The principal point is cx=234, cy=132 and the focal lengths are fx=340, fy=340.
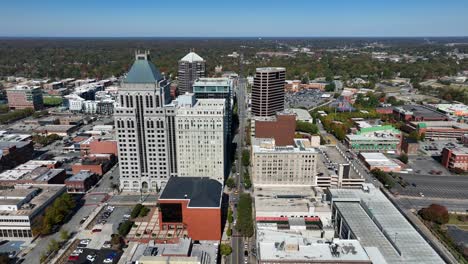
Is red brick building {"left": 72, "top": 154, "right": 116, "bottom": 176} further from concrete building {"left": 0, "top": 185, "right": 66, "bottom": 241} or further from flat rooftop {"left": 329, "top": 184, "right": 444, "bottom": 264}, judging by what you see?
flat rooftop {"left": 329, "top": 184, "right": 444, "bottom": 264}

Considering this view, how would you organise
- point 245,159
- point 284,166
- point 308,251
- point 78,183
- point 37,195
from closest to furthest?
point 308,251
point 37,195
point 284,166
point 78,183
point 245,159

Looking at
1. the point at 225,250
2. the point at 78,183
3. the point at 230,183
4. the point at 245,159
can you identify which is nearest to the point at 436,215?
Answer: the point at 225,250

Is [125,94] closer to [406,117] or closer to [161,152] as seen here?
[161,152]

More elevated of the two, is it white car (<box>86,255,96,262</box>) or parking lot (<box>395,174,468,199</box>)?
white car (<box>86,255,96,262</box>)

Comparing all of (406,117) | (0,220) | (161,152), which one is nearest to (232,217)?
(161,152)

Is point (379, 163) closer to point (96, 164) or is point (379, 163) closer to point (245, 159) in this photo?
point (245, 159)

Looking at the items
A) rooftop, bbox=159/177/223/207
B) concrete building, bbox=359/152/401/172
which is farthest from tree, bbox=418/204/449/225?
rooftop, bbox=159/177/223/207
